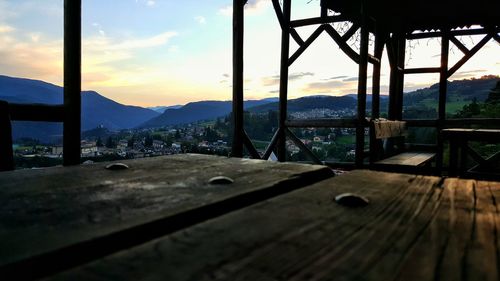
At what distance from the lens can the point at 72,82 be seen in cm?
350

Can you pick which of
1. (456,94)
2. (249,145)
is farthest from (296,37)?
(456,94)

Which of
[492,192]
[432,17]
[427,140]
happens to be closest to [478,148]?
[427,140]

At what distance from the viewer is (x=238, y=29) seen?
244 inches

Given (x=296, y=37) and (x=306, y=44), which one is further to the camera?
(x=296, y=37)

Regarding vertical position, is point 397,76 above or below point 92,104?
below

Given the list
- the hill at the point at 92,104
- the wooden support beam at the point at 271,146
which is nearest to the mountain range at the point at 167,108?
the hill at the point at 92,104

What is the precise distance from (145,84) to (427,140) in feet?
81.7

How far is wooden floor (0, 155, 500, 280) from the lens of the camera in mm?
597

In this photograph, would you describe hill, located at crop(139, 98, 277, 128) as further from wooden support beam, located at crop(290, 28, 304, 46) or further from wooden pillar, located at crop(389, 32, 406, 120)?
wooden support beam, located at crop(290, 28, 304, 46)

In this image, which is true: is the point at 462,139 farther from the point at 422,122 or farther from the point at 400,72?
the point at 400,72

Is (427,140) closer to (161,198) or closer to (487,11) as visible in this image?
(487,11)

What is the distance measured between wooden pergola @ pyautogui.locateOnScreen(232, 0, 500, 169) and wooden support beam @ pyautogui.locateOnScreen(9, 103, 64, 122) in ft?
10.9

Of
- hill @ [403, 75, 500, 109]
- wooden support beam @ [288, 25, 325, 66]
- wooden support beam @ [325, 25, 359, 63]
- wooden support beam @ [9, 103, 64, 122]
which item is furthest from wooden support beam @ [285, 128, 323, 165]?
hill @ [403, 75, 500, 109]

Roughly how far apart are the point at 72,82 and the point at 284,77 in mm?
5346
